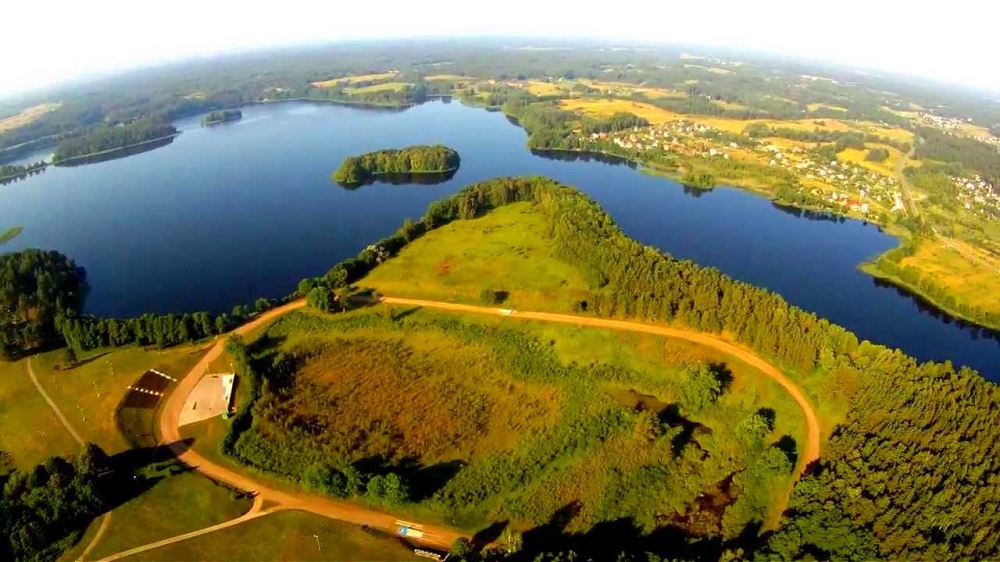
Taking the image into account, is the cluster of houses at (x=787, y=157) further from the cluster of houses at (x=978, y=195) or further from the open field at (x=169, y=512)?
the open field at (x=169, y=512)

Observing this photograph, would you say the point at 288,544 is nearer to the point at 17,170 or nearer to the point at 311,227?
the point at 311,227

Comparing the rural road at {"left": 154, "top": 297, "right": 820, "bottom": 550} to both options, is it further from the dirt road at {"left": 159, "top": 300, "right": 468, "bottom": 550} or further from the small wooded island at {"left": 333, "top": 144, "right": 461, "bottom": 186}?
the small wooded island at {"left": 333, "top": 144, "right": 461, "bottom": 186}

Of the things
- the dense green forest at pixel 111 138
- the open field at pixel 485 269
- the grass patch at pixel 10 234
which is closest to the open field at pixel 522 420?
the open field at pixel 485 269

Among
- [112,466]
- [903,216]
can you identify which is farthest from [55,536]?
[903,216]

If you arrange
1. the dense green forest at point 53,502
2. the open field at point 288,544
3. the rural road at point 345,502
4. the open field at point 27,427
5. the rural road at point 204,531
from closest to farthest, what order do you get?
1. the dense green forest at point 53,502
2. the open field at point 288,544
3. the rural road at point 204,531
4. the rural road at point 345,502
5. the open field at point 27,427

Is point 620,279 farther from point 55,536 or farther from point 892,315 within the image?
point 55,536

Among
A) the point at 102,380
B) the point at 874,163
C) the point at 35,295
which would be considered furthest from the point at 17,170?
the point at 874,163
